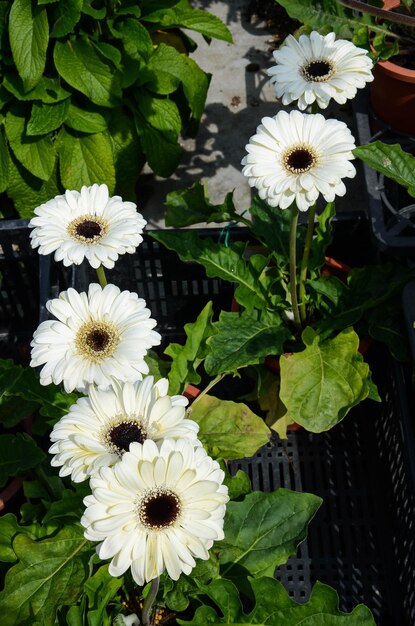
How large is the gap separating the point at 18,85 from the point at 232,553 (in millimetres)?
1654

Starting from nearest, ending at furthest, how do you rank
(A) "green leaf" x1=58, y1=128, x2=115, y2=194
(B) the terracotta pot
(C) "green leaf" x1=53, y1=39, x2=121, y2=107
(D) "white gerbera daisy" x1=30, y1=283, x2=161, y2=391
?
(D) "white gerbera daisy" x1=30, y1=283, x2=161, y2=391 → (B) the terracotta pot → (C) "green leaf" x1=53, y1=39, x2=121, y2=107 → (A) "green leaf" x1=58, y1=128, x2=115, y2=194

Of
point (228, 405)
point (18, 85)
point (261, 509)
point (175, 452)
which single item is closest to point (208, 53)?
point (18, 85)

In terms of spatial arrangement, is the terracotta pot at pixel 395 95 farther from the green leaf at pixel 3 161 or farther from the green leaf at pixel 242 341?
the green leaf at pixel 3 161

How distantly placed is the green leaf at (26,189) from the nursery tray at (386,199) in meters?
1.03

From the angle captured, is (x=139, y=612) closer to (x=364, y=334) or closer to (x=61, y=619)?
(x=61, y=619)

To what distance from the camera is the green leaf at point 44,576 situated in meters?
1.40

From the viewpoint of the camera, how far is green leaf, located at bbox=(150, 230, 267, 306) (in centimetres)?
185

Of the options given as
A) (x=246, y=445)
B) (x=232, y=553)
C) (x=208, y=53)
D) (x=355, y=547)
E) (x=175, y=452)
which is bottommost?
(x=355, y=547)

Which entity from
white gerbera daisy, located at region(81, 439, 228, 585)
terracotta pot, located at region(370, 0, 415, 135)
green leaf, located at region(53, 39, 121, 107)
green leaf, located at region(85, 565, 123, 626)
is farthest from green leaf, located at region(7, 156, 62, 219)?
white gerbera daisy, located at region(81, 439, 228, 585)

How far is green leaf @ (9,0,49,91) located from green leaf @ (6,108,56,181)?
0.59 feet

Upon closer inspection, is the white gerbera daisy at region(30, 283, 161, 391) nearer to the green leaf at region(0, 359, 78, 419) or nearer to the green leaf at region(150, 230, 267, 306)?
the green leaf at region(0, 359, 78, 419)

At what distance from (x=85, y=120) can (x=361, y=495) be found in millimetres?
1481

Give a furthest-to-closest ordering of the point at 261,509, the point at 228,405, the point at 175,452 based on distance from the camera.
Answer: the point at 228,405 → the point at 261,509 → the point at 175,452

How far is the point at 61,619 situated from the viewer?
144 cm
